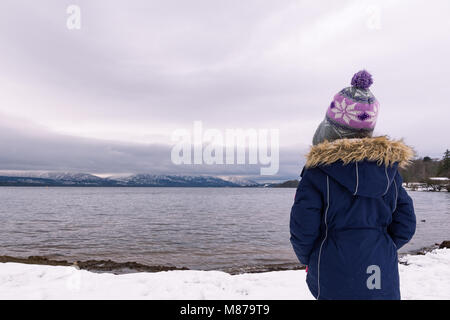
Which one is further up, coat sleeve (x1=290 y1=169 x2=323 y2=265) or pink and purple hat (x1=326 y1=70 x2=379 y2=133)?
pink and purple hat (x1=326 y1=70 x2=379 y2=133)

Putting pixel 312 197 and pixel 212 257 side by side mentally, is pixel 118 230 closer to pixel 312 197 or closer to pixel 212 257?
pixel 212 257

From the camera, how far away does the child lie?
83.7 inches

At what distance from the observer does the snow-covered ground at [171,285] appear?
18.5 feet

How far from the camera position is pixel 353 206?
217 cm

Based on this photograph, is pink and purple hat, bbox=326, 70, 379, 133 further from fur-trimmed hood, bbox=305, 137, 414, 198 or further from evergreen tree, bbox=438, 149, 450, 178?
evergreen tree, bbox=438, 149, 450, 178

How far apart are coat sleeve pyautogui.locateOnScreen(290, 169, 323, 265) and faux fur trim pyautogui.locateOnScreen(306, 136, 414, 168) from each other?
202 mm

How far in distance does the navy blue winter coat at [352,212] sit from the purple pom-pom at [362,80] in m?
0.58

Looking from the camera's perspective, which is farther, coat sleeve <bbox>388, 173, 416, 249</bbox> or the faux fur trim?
coat sleeve <bbox>388, 173, 416, 249</bbox>

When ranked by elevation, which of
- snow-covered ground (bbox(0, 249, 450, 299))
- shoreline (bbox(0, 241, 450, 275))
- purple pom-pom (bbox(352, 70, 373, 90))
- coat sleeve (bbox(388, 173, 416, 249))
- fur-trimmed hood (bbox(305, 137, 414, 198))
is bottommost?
shoreline (bbox(0, 241, 450, 275))

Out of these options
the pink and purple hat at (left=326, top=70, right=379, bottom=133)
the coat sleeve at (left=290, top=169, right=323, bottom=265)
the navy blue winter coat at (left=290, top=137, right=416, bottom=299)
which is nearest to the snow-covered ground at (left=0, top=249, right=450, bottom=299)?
the navy blue winter coat at (left=290, top=137, right=416, bottom=299)
